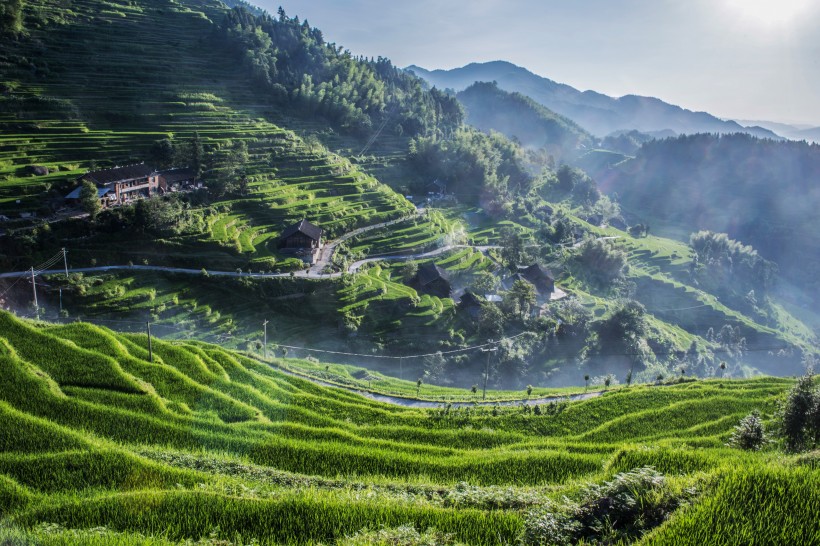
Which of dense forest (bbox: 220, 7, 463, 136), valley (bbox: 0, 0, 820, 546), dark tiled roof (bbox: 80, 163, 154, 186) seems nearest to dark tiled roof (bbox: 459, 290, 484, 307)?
valley (bbox: 0, 0, 820, 546)

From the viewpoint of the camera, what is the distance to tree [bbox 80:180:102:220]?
48.5m

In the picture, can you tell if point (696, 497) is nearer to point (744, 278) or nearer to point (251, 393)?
point (251, 393)

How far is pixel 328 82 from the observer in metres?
108

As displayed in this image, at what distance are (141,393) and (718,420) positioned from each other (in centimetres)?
2453

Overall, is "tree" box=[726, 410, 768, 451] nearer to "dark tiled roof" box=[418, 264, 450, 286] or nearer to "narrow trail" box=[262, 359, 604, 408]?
"narrow trail" box=[262, 359, 604, 408]

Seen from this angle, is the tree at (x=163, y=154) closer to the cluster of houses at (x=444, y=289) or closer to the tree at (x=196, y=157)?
the tree at (x=196, y=157)

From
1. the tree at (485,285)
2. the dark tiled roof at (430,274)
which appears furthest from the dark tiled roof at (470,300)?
the dark tiled roof at (430,274)

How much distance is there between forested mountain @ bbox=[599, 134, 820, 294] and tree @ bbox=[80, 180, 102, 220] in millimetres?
146711

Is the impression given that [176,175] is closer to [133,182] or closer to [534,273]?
[133,182]

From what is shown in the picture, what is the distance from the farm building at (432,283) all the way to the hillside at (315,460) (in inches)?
1333

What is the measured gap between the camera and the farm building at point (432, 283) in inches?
2313

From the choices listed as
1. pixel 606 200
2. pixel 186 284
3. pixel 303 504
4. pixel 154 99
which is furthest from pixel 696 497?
pixel 606 200

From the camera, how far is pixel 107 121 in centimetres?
6762

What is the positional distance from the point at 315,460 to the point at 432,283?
46323 millimetres
